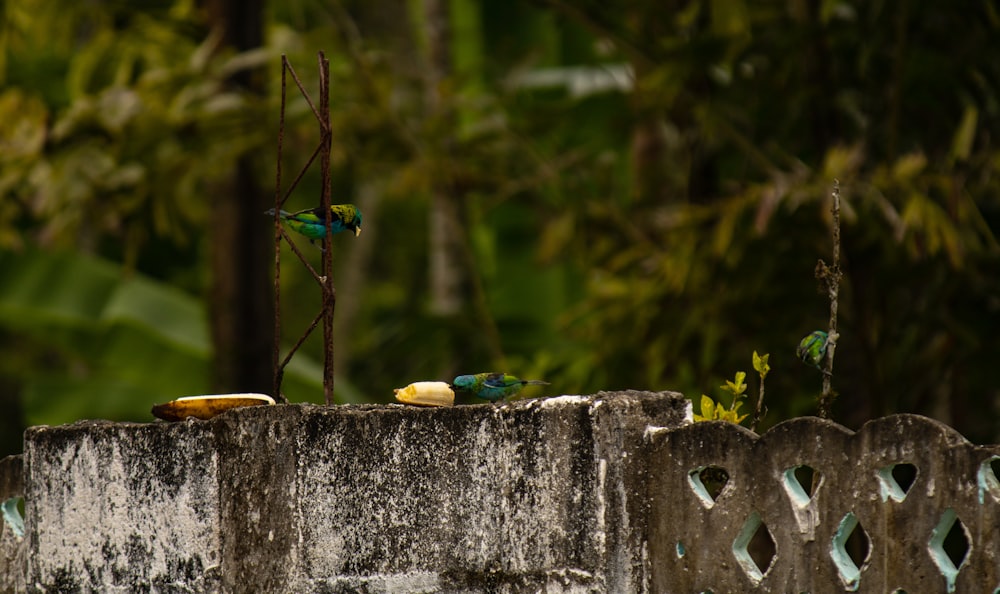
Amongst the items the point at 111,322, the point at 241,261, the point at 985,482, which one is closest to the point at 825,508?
the point at 985,482

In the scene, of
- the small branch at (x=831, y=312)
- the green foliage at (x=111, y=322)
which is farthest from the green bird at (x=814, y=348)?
the green foliage at (x=111, y=322)

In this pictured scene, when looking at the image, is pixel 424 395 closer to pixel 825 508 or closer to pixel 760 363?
pixel 760 363

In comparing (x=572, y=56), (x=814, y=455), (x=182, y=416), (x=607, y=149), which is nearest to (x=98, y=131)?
(x=607, y=149)

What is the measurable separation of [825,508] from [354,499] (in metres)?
0.88

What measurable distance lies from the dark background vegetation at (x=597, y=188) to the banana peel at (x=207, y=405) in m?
3.03

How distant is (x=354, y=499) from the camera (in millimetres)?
2594

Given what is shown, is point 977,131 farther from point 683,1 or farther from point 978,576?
point 978,576

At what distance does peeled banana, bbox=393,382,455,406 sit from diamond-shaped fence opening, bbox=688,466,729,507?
0.53 m

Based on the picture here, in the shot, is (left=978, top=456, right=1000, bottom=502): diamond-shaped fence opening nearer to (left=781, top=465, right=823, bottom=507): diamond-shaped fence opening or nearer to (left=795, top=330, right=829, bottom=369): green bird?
(left=781, top=465, right=823, bottom=507): diamond-shaped fence opening

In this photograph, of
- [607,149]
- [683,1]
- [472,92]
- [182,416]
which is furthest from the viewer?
[472,92]

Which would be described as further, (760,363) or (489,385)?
(489,385)

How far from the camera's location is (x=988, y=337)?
240 inches

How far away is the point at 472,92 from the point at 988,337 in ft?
16.7

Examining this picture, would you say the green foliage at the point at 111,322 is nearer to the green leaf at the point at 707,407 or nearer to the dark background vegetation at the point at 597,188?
the dark background vegetation at the point at 597,188
